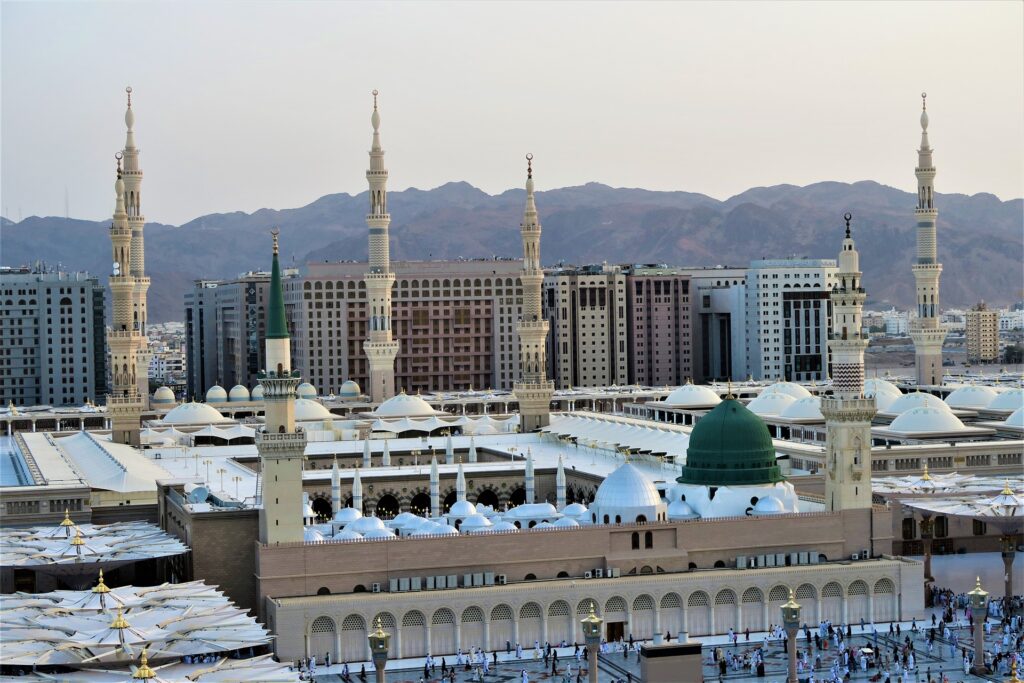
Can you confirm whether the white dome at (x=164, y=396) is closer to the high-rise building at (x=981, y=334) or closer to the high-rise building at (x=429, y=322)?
the high-rise building at (x=429, y=322)

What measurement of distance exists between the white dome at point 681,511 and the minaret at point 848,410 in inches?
153

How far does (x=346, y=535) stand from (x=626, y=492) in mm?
Result: 7434

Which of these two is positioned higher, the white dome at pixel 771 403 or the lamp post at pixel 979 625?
the white dome at pixel 771 403

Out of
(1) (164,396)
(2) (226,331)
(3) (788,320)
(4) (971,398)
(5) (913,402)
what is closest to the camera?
(5) (913,402)

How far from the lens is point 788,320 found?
124 meters

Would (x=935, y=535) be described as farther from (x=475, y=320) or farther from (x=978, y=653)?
(x=475, y=320)

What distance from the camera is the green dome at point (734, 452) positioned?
46.3m

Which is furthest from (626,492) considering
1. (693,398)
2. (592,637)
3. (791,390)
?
(693,398)

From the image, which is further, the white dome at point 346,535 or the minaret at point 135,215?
the minaret at point 135,215

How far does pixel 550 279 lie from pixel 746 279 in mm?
15494

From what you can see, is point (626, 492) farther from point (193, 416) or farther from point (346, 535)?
point (193, 416)

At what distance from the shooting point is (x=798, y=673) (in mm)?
38250

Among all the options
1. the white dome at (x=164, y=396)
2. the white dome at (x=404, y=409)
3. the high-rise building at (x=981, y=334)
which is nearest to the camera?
the white dome at (x=404, y=409)

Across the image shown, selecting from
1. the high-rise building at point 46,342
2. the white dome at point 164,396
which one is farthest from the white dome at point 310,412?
the high-rise building at point 46,342
